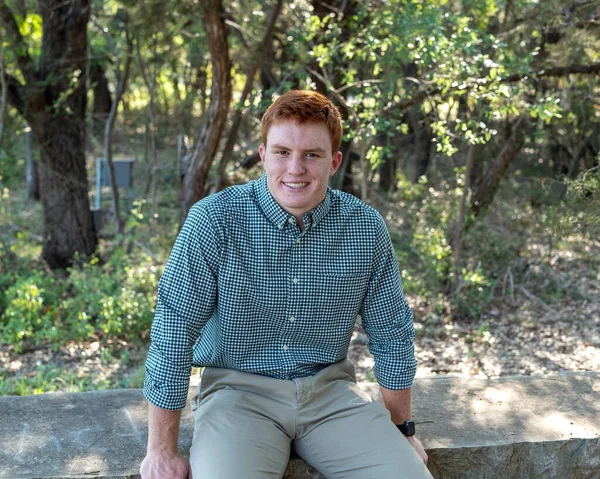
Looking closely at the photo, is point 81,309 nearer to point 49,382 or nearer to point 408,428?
point 49,382

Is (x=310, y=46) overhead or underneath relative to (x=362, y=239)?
overhead

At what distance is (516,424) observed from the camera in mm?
3004

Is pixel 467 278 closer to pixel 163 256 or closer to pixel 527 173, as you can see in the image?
pixel 163 256

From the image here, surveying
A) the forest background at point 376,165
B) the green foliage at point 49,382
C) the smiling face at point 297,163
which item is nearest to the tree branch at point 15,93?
the forest background at point 376,165

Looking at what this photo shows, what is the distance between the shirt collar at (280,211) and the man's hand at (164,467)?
827 millimetres

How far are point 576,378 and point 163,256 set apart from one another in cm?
473

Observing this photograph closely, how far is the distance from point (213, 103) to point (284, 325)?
421 centimetres

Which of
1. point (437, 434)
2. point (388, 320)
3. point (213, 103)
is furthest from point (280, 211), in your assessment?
point (213, 103)

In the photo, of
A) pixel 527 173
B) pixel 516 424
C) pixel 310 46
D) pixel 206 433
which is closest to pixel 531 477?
pixel 516 424

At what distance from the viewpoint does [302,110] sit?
242cm

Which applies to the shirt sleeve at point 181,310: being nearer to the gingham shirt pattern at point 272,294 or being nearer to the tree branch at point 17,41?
the gingham shirt pattern at point 272,294

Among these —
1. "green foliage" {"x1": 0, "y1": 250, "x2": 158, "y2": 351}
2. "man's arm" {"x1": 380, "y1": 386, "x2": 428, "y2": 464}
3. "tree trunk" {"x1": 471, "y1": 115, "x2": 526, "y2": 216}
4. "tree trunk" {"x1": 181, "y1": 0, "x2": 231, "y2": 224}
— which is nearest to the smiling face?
"man's arm" {"x1": 380, "y1": 386, "x2": 428, "y2": 464}

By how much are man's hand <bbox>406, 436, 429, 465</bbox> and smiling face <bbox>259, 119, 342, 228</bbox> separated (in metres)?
0.92

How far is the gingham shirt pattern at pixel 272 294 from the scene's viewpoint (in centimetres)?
239
